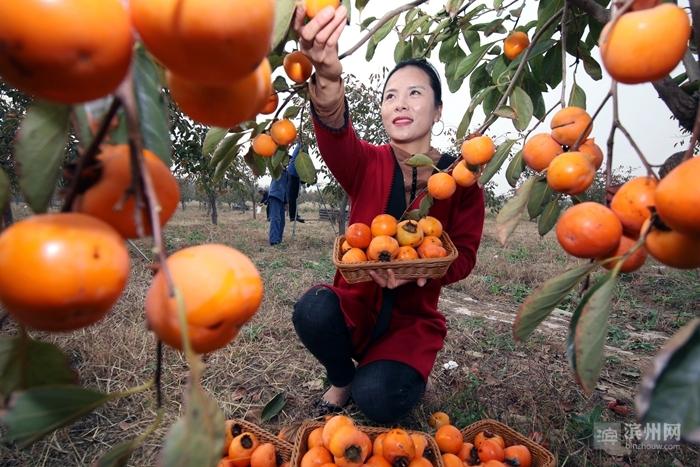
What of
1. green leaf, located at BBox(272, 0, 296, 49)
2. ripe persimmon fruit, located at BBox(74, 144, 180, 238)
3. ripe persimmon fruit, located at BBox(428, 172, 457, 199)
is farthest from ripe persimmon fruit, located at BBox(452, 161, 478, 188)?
ripe persimmon fruit, located at BBox(74, 144, 180, 238)

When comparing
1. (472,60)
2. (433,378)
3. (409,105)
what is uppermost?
(472,60)

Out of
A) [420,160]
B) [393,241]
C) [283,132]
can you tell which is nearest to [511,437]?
[393,241]

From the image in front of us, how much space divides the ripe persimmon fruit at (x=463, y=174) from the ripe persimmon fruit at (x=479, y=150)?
0.08 meters

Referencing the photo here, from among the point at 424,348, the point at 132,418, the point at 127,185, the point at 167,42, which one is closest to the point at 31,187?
the point at 127,185

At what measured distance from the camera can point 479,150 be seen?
137cm

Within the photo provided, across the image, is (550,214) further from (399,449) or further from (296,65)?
(399,449)

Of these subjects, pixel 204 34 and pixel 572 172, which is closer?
pixel 204 34

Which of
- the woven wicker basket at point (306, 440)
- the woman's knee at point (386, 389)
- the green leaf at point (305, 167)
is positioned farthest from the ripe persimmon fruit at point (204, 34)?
the woman's knee at point (386, 389)

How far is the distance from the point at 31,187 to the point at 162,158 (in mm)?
139

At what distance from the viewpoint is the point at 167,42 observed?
1.28 ft

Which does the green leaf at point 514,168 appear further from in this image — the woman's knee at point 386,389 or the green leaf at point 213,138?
the woman's knee at point 386,389

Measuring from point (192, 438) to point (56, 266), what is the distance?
0.19 meters

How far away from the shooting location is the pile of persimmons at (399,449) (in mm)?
1562

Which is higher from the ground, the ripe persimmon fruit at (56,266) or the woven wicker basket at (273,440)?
the ripe persimmon fruit at (56,266)
